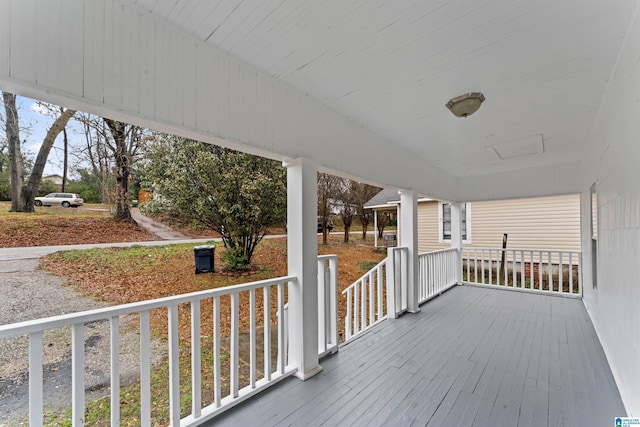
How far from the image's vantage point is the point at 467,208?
8414mm

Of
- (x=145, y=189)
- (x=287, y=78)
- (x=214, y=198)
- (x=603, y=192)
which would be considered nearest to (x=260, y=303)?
(x=214, y=198)

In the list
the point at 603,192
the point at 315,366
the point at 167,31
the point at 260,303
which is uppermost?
the point at 167,31

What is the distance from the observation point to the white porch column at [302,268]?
8.09 feet

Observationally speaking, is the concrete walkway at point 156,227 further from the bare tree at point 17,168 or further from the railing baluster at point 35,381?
the railing baluster at point 35,381

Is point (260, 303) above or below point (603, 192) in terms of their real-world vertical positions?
below

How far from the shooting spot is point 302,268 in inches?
97.1

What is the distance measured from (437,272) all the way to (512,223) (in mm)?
3948

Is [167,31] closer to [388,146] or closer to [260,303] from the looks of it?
[388,146]

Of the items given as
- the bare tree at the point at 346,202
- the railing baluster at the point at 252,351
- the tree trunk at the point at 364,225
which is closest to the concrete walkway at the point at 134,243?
the railing baluster at the point at 252,351

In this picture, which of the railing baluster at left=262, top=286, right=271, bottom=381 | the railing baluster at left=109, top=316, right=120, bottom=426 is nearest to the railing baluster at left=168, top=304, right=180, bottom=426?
the railing baluster at left=109, top=316, right=120, bottom=426

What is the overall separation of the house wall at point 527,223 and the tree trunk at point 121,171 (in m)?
7.24

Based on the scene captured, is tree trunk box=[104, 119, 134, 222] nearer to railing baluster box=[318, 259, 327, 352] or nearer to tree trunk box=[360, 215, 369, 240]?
railing baluster box=[318, 259, 327, 352]

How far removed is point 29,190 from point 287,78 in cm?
261

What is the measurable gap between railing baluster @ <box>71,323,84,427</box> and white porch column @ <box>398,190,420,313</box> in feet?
12.8
